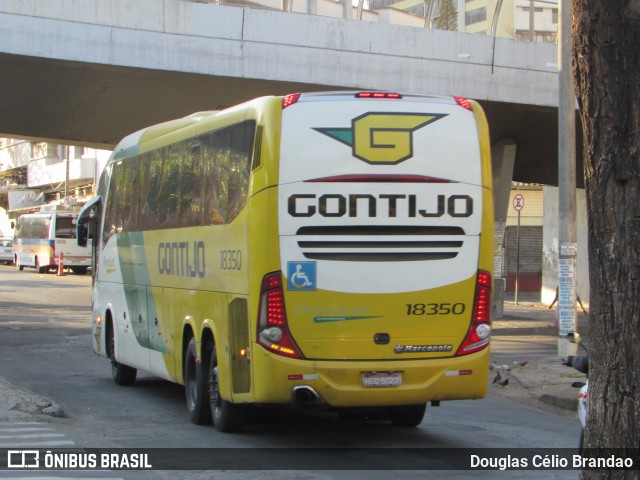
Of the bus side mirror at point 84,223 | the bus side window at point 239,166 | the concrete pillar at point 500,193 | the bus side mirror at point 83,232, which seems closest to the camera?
the bus side window at point 239,166

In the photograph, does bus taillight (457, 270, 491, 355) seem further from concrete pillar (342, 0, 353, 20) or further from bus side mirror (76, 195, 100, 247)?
concrete pillar (342, 0, 353, 20)

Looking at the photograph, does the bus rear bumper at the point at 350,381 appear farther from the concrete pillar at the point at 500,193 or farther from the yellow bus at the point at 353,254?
the concrete pillar at the point at 500,193

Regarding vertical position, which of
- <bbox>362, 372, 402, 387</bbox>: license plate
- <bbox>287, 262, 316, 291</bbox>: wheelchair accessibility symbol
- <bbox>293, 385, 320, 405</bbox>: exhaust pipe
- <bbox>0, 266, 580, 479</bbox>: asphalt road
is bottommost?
<bbox>0, 266, 580, 479</bbox>: asphalt road

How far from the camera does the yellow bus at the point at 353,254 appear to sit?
9.30 meters

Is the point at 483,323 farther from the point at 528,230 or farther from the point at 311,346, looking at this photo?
the point at 528,230

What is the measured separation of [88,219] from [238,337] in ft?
23.5

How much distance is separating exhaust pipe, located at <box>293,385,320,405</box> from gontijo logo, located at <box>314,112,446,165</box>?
2.15 m

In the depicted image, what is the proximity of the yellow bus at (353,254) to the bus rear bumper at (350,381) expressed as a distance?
1cm

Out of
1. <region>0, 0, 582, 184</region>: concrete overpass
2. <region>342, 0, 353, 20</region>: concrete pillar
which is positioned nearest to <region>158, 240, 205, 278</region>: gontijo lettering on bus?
<region>0, 0, 582, 184</region>: concrete overpass

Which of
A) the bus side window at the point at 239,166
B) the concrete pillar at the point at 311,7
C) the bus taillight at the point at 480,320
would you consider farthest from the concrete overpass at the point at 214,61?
the bus taillight at the point at 480,320

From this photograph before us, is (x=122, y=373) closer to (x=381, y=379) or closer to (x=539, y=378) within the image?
(x=381, y=379)

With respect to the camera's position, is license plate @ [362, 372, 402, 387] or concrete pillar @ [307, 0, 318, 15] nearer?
license plate @ [362, 372, 402, 387]

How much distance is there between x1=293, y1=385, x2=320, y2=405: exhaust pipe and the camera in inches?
363

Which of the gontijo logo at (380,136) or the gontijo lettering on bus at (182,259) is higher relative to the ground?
the gontijo logo at (380,136)
